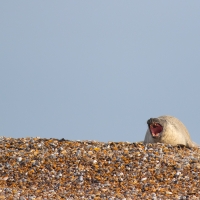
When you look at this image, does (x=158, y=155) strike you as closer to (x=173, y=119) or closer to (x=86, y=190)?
(x=86, y=190)

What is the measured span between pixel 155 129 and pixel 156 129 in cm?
3

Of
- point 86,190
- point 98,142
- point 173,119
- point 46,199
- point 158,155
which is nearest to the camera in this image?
point 46,199

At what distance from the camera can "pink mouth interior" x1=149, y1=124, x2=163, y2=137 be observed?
13037 mm

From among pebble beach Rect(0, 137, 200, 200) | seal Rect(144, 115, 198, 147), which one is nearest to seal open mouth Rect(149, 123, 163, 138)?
seal Rect(144, 115, 198, 147)

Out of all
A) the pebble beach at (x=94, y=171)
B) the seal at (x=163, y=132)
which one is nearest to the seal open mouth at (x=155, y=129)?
the seal at (x=163, y=132)

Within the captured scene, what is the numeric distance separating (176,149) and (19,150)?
3.57 m

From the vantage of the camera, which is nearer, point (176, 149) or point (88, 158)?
point (88, 158)

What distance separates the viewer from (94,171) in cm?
1013

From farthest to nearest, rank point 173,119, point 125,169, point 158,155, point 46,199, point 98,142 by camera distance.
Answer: point 173,119, point 98,142, point 158,155, point 125,169, point 46,199

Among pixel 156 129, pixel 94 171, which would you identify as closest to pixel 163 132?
pixel 156 129

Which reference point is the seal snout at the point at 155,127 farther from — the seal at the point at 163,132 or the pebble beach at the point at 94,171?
the pebble beach at the point at 94,171

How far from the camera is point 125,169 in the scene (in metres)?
10.3

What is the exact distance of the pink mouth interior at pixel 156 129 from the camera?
1304cm

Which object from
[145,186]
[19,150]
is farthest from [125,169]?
[19,150]
